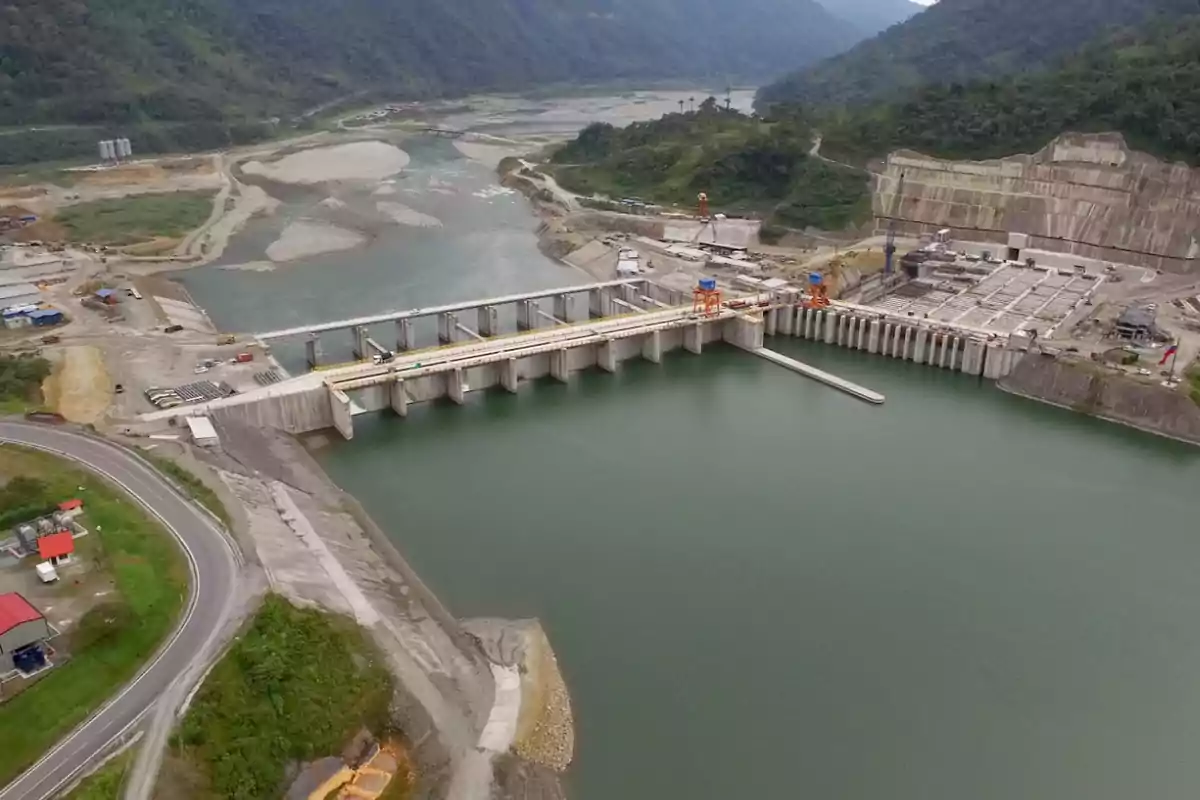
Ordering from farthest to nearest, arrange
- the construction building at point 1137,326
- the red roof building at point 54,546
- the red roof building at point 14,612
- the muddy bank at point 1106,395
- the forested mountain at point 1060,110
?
the forested mountain at point 1060,110 → the construction building at point 1137,326 → the muddy bank at point 1106,395 → the red roof building at point 54,546 → the red roof building at point 14,612

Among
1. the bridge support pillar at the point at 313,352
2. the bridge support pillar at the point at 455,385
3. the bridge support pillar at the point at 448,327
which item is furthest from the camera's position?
the bridge support pillar at the point at 448,327

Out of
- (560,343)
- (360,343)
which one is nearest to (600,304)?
(560,343)

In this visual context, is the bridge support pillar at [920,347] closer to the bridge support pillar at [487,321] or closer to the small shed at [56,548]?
the bridge support pillar at [487,321]

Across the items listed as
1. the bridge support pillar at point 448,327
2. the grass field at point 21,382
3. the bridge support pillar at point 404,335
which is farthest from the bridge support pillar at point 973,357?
the grass field at point 21,382

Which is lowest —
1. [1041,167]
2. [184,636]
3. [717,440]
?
[717,440]

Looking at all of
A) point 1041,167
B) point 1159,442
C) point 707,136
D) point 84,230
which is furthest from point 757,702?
point 707,136

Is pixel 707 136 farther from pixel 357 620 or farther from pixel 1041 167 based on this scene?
pixel 357 620

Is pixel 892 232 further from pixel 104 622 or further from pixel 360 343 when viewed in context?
pixel 104 622
